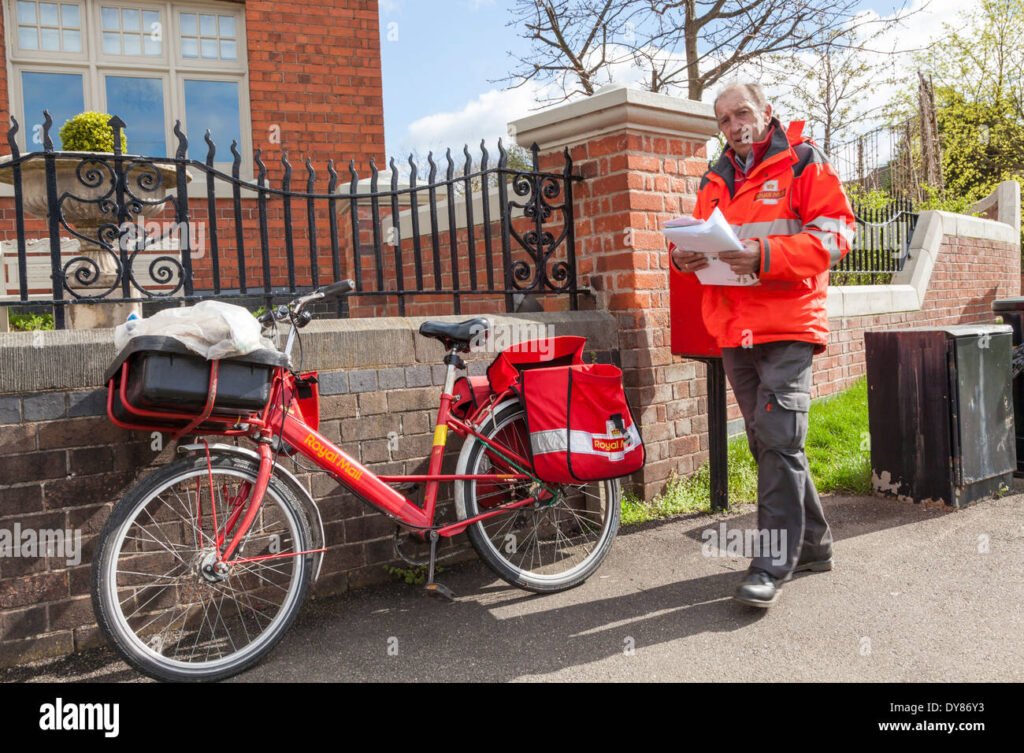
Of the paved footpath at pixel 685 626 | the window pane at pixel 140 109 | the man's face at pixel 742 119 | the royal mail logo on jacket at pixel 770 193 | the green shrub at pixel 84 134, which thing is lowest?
the paved footpath at pixel 685 626

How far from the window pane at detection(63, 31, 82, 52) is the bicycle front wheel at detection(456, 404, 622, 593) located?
8368 millimetres

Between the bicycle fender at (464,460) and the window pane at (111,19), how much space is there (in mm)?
8408

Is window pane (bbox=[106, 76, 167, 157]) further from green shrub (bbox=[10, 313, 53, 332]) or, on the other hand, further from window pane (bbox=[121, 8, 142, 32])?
green shrub (bbox=[10, 313, 53, 332])

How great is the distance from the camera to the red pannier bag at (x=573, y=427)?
3.60m

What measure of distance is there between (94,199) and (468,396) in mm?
1855

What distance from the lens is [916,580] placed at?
3.76 m

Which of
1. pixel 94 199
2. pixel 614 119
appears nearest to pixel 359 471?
pixel 94 199

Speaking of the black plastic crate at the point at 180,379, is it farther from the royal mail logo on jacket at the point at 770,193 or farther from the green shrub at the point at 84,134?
the green shrub at the point at 84,134

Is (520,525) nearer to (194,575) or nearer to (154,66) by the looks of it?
(194,575)

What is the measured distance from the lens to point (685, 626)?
3.36 metres

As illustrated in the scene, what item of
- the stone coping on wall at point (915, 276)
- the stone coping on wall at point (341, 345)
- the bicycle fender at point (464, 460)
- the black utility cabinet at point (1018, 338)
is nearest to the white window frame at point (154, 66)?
the stone coping on wall at point (341, 345)

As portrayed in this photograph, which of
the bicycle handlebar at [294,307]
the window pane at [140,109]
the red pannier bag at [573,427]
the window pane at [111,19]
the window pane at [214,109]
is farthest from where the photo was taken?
the window pane at [214,109]

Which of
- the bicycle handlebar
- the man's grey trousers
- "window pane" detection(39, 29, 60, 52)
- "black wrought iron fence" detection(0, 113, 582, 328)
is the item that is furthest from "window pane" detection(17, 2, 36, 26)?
the man's grey trousers

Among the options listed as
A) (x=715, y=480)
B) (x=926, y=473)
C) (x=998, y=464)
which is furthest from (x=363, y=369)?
(x=998, y=464)
